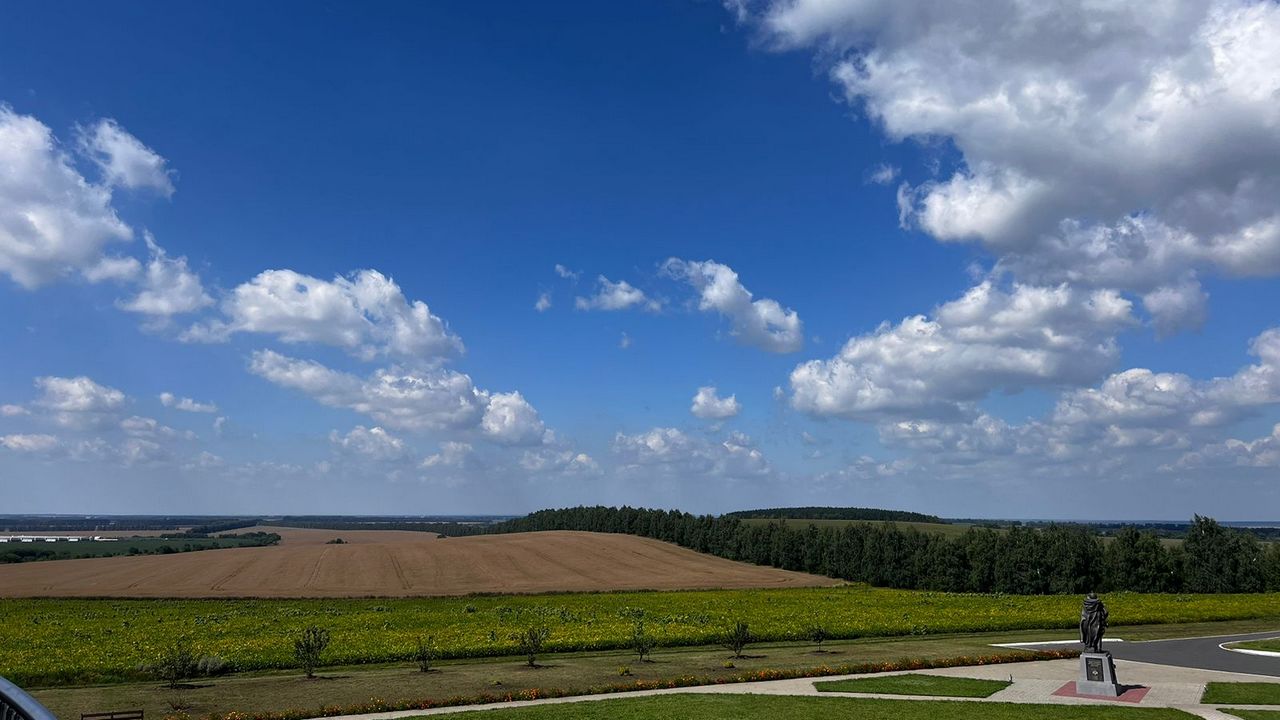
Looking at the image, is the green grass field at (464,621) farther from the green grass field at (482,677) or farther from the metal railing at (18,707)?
the metal railing at (18,707)

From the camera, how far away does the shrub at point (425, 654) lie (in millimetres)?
32300

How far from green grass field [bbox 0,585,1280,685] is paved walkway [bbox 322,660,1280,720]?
13.1 m

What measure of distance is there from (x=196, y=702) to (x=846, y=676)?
2258 cm

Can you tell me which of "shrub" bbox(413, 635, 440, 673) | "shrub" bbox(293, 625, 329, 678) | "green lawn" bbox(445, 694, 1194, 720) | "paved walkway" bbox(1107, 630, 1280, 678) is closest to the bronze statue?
"green lawn" bbox(445, 694, 1194, 720)

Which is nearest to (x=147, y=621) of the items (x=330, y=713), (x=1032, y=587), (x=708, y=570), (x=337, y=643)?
(x=337, y=643)

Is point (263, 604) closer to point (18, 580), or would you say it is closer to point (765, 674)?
point (18, 580)

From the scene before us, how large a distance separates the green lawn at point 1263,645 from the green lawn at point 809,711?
18224 millimetres

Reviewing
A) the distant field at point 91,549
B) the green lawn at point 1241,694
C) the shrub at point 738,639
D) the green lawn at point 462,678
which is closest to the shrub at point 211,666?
the green lawn at point 462,678

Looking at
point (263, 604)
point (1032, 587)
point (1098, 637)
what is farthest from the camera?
point (1032, 587)

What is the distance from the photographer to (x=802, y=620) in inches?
2002

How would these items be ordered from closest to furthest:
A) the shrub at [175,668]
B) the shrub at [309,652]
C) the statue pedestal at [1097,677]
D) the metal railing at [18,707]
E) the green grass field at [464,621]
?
the metal railing at [18,707], the statue pedestal at [1097,677], the shrub at [175,668], the shrub at [309,652], the green grass field at [464,621]

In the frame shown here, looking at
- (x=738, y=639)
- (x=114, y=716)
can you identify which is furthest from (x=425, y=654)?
(x=738, y=639)

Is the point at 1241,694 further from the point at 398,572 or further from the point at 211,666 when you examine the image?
the point at 398,572

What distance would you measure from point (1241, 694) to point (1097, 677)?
424 centimetres
